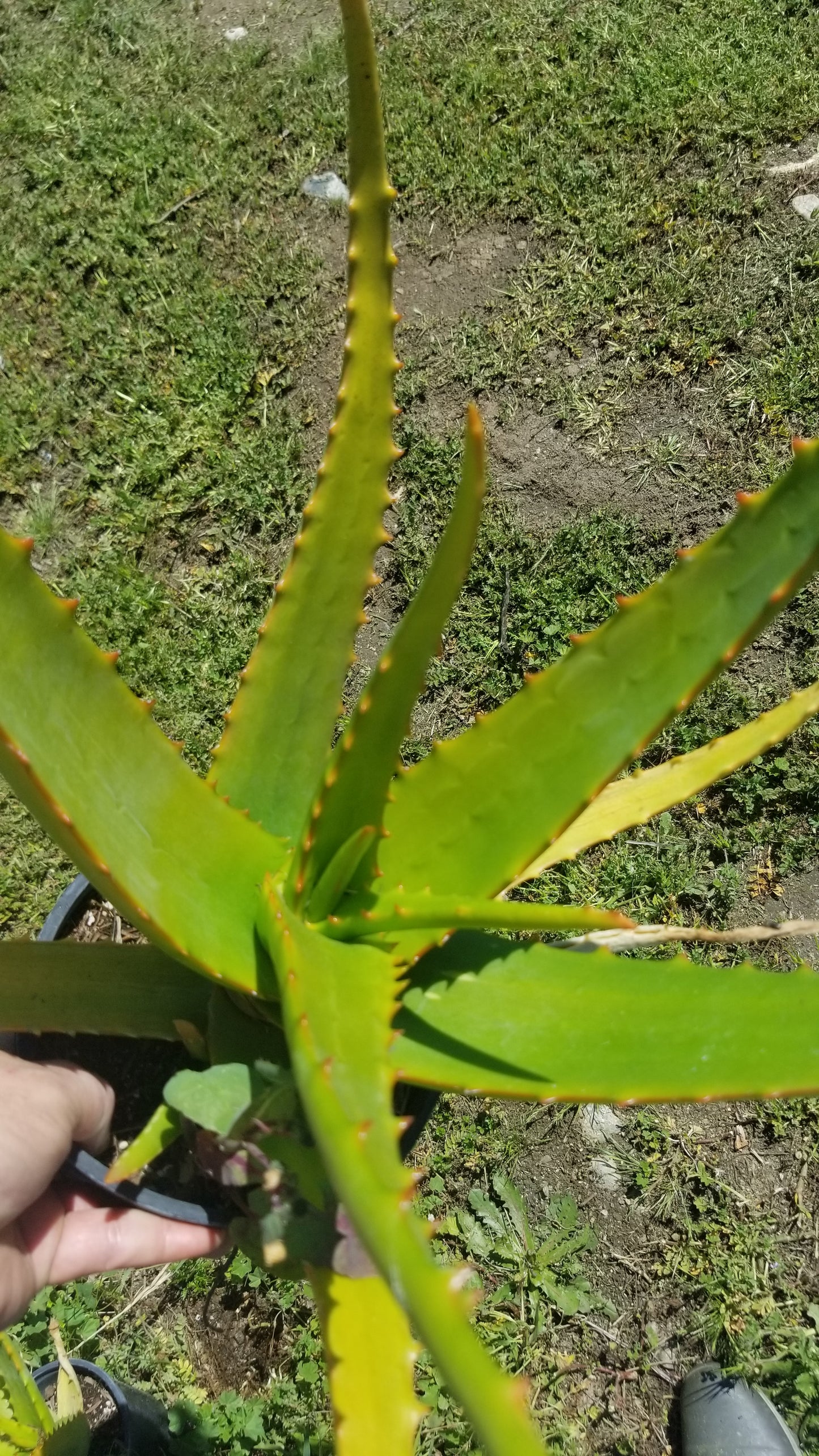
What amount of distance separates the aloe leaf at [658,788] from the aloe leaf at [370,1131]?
0.33 m

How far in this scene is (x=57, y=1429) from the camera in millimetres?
1152

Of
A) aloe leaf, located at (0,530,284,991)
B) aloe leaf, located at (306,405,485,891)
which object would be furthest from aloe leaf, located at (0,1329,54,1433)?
aloe leaf, located at (306,405,485,891)

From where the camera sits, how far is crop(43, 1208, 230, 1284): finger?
1.20 meters

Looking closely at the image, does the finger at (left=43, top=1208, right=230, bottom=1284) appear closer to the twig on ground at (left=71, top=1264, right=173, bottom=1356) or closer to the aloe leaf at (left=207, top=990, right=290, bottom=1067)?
the aloe leaf at (left=207, top=990, right=290, bottom=1067)

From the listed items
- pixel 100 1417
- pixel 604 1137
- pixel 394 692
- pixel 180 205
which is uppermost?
pixel 180 205

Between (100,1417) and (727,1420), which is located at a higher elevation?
(100,1417)

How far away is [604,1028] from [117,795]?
52cm

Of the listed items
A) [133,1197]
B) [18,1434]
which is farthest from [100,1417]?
[133,1197]

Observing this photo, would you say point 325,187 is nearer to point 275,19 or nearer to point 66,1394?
point 275,19

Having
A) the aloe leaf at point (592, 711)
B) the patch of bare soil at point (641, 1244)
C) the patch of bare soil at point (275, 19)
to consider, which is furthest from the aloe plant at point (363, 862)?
the patch of bare soil at point (275, 19)

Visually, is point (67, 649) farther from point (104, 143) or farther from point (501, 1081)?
point (104, 143)

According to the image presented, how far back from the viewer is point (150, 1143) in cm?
101

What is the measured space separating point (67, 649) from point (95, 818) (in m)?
0.15

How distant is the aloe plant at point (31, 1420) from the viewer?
1.08m
